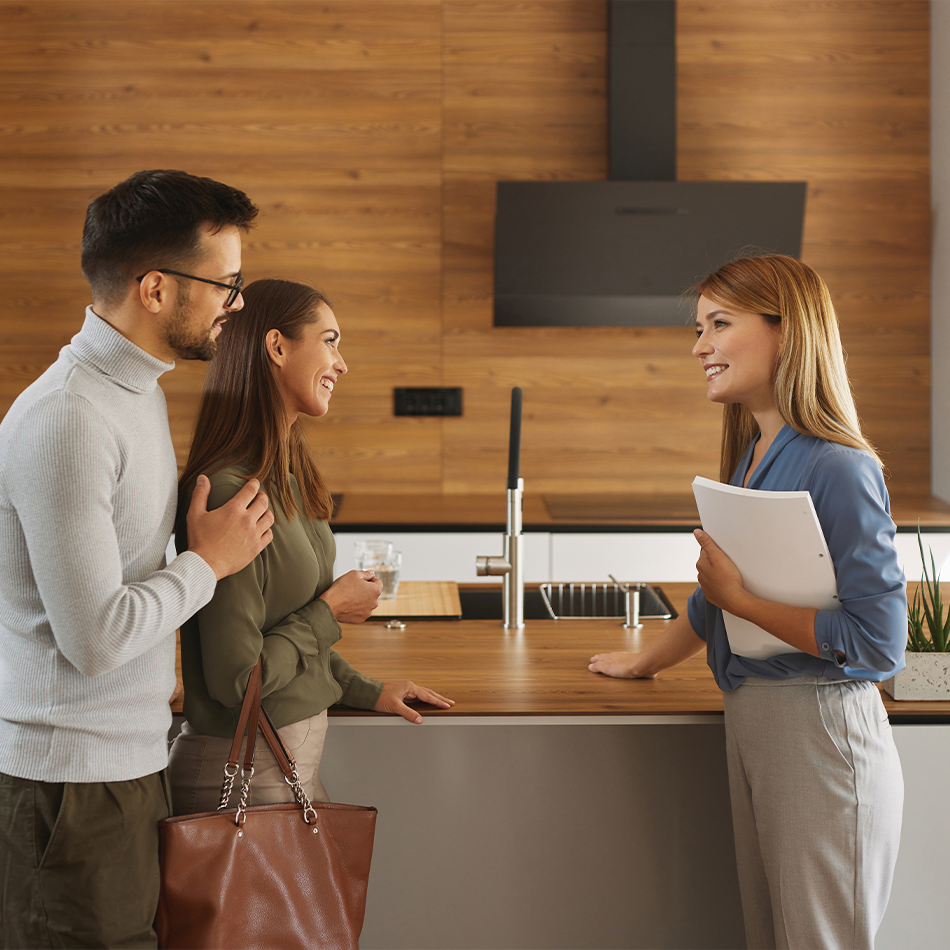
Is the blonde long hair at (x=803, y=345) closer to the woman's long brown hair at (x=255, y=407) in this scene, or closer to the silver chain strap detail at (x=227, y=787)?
the woman's long brown hair at (x=255, y=407)

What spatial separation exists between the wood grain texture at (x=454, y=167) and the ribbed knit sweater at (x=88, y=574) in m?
2.35

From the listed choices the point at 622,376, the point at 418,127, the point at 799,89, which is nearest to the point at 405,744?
the point at 622,376

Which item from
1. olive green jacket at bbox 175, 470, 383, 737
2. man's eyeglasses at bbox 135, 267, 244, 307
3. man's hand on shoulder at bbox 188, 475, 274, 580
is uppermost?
man's eyeglasses at bbox 135, 267, 244, 307

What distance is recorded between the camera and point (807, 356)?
1231mm

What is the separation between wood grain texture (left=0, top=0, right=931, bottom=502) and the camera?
132 inches

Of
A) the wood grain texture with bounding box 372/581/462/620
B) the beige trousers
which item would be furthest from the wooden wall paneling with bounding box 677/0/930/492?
the beige trousers

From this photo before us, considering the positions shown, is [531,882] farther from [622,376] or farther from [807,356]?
[622,376]

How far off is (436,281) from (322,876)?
8.58 feet

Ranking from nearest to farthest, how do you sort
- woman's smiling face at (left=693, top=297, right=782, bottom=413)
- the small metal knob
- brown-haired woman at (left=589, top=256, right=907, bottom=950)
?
brown-haired woman at (left=589, top=256, right=907, bottom=950) → woman's smiling face at (left=693, top=297, right=782, bottom=413) → the small metal knob

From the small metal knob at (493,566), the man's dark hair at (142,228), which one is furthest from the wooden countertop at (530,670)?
the man's dark hair at (142,228)

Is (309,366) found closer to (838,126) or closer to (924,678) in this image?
(924,678)

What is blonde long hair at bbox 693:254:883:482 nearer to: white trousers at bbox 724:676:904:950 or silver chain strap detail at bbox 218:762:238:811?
white trousers at bbox 724:676:904:950

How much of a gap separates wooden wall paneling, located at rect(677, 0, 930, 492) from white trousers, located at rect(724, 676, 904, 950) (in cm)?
255

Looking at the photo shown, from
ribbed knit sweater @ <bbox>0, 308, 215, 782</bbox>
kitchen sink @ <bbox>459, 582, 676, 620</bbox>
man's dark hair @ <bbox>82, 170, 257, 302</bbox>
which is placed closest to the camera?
ribbed knit sweater @ <bbox>0, 308, 215, 782</bbox>
